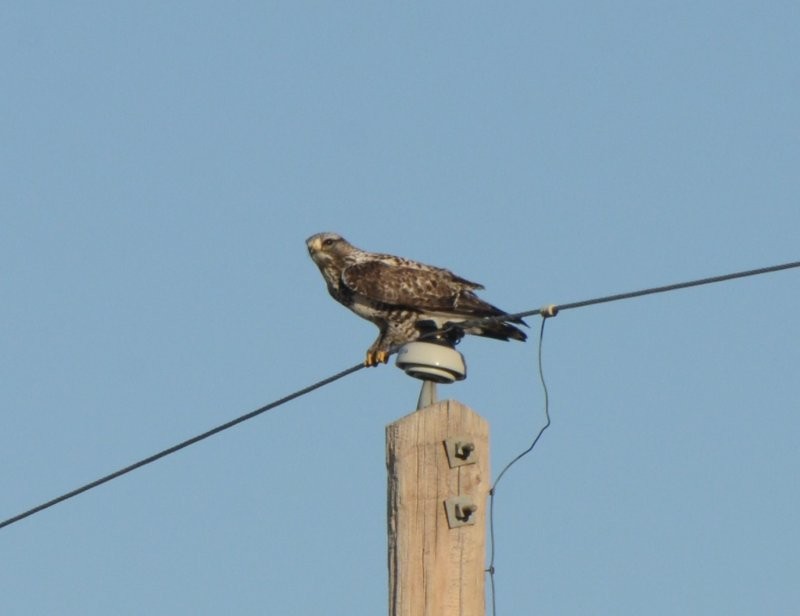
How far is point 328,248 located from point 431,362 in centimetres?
546

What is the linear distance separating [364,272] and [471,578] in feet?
18.2

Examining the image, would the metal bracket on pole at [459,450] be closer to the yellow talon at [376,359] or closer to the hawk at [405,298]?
the yellow talon at [376,359]

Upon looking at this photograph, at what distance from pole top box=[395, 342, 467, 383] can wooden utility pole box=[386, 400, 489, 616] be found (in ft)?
1.30

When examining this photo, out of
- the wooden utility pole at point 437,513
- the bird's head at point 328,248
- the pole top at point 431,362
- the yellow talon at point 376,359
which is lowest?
the wooden utility pole at point 437,513

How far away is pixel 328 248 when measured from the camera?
1183cm

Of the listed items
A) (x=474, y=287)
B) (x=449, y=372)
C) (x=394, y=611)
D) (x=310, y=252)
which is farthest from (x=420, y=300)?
(x=394, y=611)

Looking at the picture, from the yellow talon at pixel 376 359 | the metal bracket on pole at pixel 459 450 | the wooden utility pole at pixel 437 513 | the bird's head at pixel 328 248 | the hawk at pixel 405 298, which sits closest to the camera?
the wooden utility pole at pixel 437 513

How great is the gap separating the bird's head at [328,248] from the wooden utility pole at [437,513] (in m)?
5.71

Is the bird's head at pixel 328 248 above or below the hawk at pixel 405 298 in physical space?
above

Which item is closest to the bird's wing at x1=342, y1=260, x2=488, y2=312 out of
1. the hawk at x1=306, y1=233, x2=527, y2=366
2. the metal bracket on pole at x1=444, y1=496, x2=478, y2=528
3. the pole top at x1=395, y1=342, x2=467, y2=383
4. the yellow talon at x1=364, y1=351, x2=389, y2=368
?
the hawk at x1=306, y1=233, x2=527, y2=366

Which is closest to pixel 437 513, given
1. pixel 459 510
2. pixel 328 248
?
pixel 459 510

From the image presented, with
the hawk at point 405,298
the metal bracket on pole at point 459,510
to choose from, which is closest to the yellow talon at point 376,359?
the hawk at point 405,298

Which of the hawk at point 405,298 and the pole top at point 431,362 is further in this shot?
the hawk at point 405,298

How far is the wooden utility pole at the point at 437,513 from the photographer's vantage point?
586 cm
